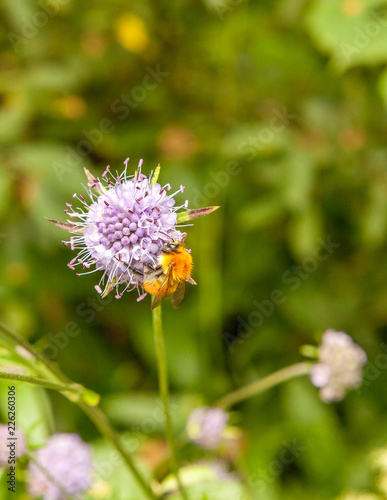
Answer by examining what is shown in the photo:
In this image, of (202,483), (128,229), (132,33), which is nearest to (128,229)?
(128,229)

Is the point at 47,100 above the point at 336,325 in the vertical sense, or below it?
above

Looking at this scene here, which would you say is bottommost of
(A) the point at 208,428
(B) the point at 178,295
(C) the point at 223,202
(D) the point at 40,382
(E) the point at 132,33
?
(D) the point at 40,382

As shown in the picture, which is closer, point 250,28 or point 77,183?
point 77,183

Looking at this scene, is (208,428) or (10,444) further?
(208,428)

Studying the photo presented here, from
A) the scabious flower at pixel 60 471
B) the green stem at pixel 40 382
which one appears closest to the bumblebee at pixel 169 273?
the green stem at pixel 40 382

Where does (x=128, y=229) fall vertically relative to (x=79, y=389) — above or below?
above

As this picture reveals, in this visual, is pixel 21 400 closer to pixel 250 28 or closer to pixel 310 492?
pixel 310 492

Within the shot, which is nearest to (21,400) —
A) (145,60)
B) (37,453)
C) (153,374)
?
(37,453)

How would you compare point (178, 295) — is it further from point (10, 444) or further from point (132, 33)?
point (132, 33)
